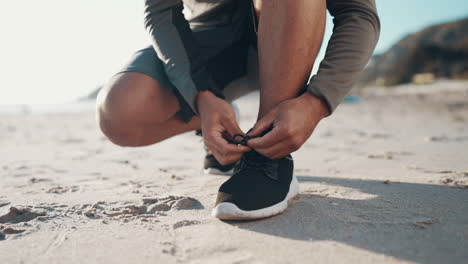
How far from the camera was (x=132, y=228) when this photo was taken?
3.57 ft

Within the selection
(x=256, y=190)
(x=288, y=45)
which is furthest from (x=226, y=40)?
(x=256, y=190)

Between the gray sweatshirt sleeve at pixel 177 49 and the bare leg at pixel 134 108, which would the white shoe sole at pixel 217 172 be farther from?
the gray sweatshirt sleeve at pixel 177 49

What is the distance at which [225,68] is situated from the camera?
183cm

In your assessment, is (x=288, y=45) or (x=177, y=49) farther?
(x=177, y=49)

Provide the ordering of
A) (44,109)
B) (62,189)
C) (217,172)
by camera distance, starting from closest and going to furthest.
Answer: (62,189), (217,172), (44,109)

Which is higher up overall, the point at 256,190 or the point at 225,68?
the point at 225,68

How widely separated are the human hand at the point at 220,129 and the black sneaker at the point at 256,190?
61 millimetres

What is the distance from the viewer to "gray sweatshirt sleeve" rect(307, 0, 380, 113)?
120 centimetres

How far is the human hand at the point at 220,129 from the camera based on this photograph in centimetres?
116

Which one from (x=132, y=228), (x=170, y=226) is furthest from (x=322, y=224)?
(x=132, y=228)

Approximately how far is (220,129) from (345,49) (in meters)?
0.49

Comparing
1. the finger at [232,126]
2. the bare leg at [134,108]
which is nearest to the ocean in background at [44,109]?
the bare leg at [134,108]

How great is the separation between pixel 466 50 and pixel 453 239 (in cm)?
2825

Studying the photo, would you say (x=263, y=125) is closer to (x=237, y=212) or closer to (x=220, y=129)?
(x=220, y=129)
